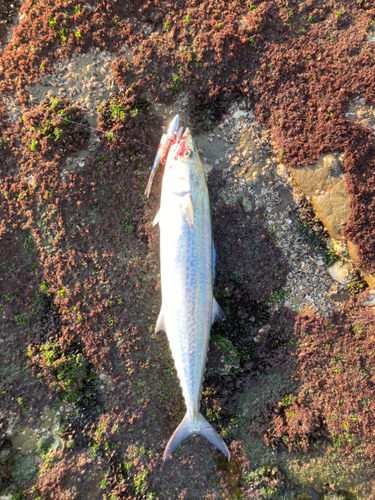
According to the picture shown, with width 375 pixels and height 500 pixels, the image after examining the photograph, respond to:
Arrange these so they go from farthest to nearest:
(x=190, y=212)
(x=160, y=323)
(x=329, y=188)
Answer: (x=329, y=188), (x=160, y=323), (x=190, y=212)

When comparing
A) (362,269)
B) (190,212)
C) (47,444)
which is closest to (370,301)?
(362,269)

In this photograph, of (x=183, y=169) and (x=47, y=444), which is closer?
(x=183, y=169)

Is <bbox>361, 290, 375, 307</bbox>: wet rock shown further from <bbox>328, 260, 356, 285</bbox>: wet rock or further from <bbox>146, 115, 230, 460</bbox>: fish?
<bbox>146, 115, 230, 460</bbox>: fish

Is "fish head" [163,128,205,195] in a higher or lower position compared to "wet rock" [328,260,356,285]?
higher

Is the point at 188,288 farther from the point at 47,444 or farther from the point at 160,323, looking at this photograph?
the point at 47,444

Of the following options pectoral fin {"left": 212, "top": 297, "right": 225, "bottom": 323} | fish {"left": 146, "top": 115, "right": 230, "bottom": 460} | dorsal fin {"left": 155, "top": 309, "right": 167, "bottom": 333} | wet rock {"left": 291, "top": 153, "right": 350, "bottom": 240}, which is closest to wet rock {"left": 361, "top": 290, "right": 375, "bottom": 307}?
wet rock {"left": 291, "top": 153, "right": 350, "bottom": 240}

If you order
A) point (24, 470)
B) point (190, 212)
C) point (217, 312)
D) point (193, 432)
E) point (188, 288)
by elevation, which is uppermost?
point (190, 212)
